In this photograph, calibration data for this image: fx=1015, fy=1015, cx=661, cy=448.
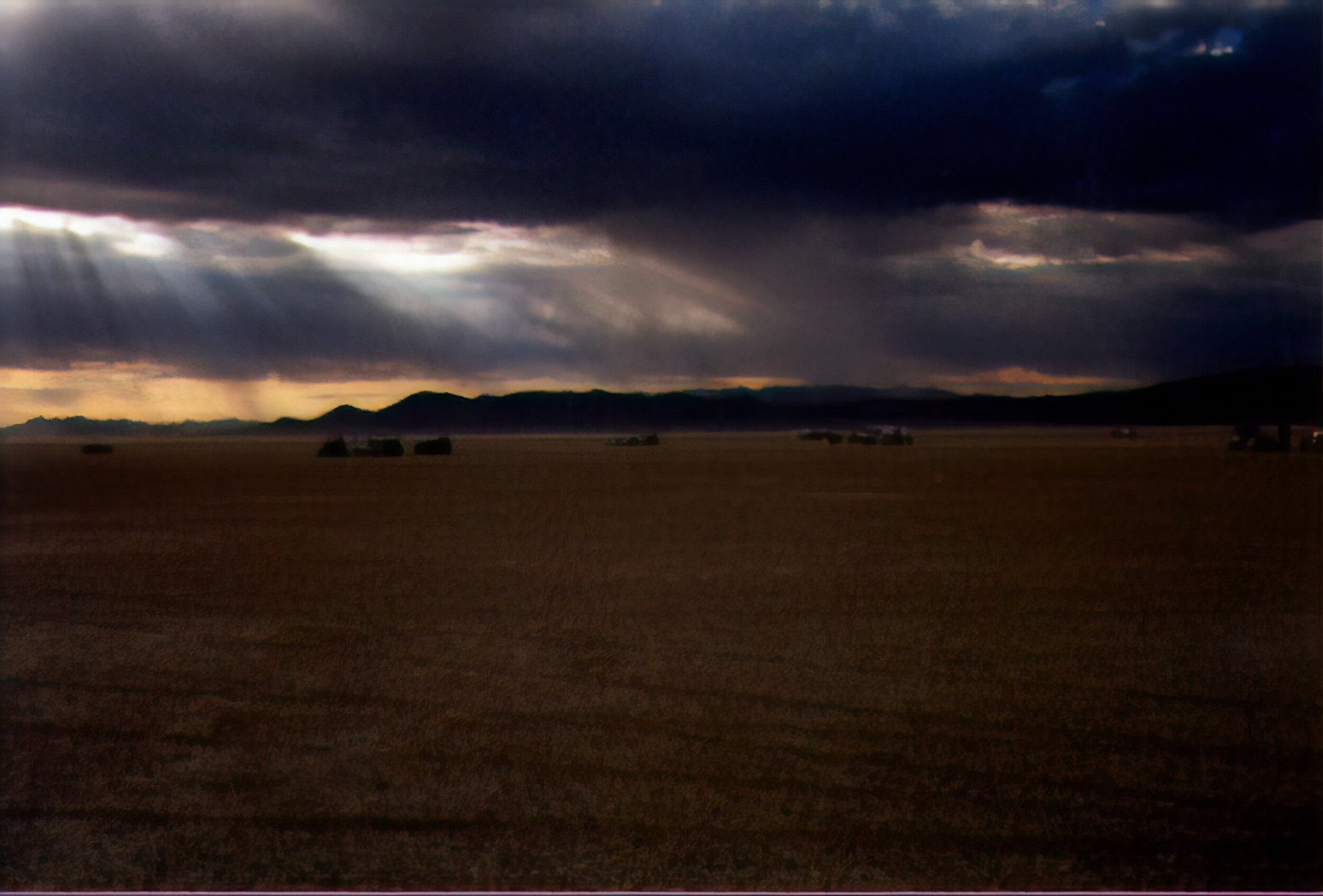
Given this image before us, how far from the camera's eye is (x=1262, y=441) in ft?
175

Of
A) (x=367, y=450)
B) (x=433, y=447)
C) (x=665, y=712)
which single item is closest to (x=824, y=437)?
(x=433, y=447)

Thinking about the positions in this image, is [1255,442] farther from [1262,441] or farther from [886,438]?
[886,438]

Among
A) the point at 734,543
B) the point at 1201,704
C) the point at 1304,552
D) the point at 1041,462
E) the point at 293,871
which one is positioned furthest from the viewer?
the point at 1041,462

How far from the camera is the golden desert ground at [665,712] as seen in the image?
16.8 feet

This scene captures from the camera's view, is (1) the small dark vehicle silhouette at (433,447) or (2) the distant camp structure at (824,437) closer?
(1) the small dark vehicle silhouette at (433,447)

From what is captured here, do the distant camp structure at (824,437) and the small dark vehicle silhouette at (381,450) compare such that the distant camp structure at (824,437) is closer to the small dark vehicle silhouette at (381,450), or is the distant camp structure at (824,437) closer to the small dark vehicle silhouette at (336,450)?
the small dark vehicle silhouette at (381,450)

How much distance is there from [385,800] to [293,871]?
75 cm

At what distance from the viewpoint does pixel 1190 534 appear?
57.5ft

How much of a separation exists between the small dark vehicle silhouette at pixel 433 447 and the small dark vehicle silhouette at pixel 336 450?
4.14 m

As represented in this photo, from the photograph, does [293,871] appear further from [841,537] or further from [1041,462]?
[1041,462]

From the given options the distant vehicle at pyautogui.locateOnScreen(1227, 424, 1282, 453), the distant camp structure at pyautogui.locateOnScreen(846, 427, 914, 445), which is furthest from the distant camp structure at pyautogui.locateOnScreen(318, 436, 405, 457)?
the distant vehicle at pyautogui.locateOnScreen(1227, 424, 1282, 453)

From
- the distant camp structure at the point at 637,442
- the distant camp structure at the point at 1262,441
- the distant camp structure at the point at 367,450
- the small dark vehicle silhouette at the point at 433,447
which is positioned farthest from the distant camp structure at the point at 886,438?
the distant camp structure at the point at 367,450

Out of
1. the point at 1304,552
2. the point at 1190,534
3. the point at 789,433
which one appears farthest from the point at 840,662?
the point at 789,433

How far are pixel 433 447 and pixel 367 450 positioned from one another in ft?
13.1
